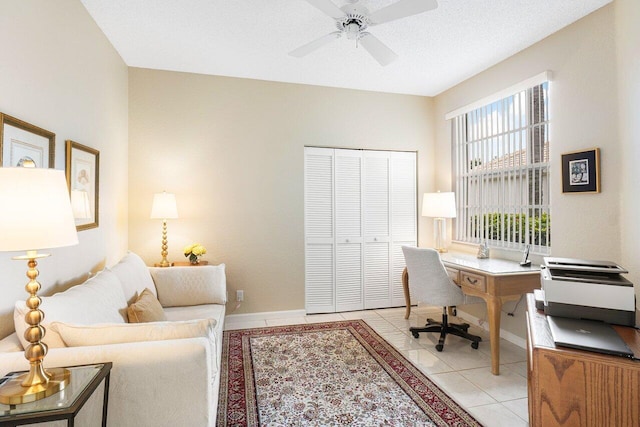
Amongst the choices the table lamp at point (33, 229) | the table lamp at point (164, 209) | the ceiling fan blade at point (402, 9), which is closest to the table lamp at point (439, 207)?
the ceiling fan blade at point (402, 9)

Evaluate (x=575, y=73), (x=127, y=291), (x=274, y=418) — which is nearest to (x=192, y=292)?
(x=127, y=291)

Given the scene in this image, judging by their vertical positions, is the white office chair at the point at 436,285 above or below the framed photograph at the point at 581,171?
below

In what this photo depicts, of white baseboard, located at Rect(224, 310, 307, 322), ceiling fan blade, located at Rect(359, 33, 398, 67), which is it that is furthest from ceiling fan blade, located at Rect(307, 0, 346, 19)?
white baseboard, located at Rect(224, 310, 307, 322)

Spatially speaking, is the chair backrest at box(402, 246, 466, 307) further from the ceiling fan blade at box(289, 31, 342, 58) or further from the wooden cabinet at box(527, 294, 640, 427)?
the ceiling fan blade at box(289, 31, 342, 58)

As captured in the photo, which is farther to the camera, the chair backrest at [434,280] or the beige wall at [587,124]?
the chair backrest at [434,280]

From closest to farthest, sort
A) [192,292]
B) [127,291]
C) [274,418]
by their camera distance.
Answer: [274,418] → [127,291] → [192,292]

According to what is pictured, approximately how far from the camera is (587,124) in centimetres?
251

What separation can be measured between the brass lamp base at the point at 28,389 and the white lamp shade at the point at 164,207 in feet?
6.92

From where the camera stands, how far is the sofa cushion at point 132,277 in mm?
2334

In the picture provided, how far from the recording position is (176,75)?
3570 millimetres

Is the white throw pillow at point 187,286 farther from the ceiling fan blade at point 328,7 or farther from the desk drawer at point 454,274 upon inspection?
the ceiling fan blade at point 328,7

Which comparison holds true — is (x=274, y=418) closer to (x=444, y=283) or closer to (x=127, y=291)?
(x=127, y=291)

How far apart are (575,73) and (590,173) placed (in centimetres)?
80

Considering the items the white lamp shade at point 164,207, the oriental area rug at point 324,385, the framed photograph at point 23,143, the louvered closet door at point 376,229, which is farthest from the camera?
the louvered closet door at point 376,229
